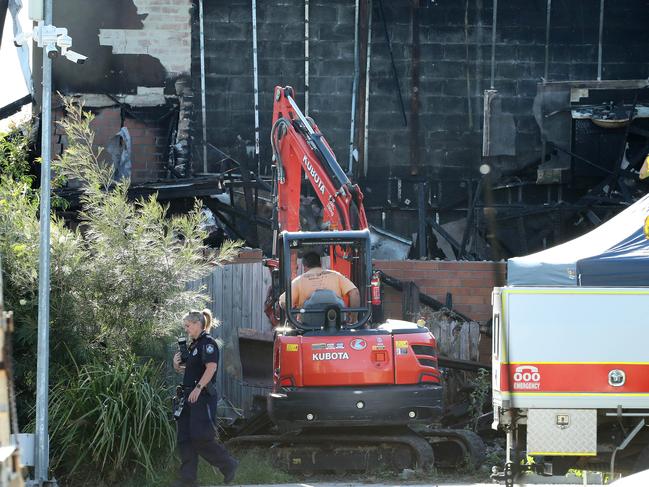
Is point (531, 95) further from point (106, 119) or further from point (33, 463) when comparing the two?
point (33, 463)

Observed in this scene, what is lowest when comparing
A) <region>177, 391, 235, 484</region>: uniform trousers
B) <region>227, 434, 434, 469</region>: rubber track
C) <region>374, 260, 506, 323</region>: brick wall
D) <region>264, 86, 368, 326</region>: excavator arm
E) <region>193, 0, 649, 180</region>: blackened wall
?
<region>227, 434, 434, 469</region>: rubber track

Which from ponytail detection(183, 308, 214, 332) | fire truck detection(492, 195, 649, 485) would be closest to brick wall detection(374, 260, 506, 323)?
ponytail detection(183, 308, 214, 332)

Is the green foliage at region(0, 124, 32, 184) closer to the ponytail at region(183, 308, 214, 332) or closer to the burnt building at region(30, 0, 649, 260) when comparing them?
the ponytail at region(183, 308, 214, 332)

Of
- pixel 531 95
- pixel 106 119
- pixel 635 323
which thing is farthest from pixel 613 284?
pixel 106 119

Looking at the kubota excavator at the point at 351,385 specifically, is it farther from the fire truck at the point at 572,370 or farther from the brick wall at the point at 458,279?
the brick wall at the point at 458,279

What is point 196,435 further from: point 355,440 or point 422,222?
point 422,222

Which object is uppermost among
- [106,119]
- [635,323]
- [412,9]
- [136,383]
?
[412,9]

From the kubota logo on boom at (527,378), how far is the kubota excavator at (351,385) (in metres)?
2.14

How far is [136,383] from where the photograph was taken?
11484mm

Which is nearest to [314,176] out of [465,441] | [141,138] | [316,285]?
[316,285]

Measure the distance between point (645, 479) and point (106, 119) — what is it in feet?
54.6

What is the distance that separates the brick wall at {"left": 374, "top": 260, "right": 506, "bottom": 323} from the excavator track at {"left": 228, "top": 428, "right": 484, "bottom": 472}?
12.7 ft

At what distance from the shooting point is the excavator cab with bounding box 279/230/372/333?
483 inches

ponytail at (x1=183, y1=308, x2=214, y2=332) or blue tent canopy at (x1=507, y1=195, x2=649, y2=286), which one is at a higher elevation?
blue tent canopy at (x1=507, y1=195, x2=649, y2=286)
